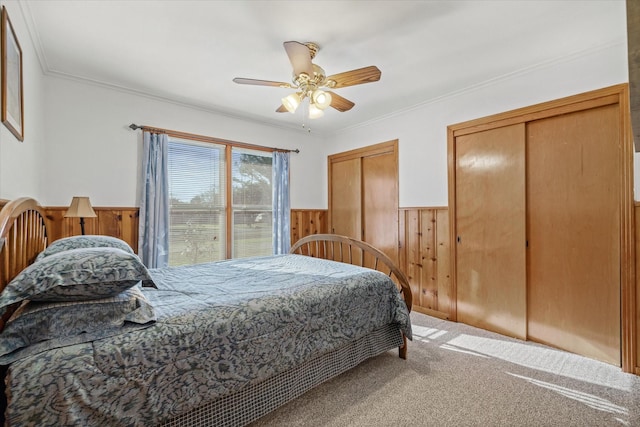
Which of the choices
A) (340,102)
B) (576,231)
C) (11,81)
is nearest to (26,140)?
(11,81)

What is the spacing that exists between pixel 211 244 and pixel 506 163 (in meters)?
3.62

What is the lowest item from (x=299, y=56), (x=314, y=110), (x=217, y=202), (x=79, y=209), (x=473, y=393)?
(x=473, y=393)

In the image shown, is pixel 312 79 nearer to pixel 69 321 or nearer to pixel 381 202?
pixel 69 321

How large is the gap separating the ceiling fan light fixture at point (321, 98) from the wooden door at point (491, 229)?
Answer: 6.11ft

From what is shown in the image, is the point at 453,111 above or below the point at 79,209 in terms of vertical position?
above

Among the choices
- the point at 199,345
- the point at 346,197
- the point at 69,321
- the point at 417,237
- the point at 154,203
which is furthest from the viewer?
the point at 346,197

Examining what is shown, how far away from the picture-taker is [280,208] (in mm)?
4363

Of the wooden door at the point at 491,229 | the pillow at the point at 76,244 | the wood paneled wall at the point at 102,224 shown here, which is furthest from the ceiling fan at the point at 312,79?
the wood paneled wall at the point at 102,224

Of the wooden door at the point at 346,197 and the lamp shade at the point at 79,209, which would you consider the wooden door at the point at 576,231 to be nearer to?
the wooden door at the point at 346,197

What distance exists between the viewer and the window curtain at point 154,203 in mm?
3150

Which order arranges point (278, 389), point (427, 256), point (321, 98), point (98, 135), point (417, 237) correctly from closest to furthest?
1. point (278, 389)
2. point (321, 98)
3. point (98, 135)
4. point (427, 256)
5. point (417, 237)

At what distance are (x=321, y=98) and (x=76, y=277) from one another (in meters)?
1.91

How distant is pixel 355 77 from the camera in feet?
7.07

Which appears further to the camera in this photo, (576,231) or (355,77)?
(576,231)
